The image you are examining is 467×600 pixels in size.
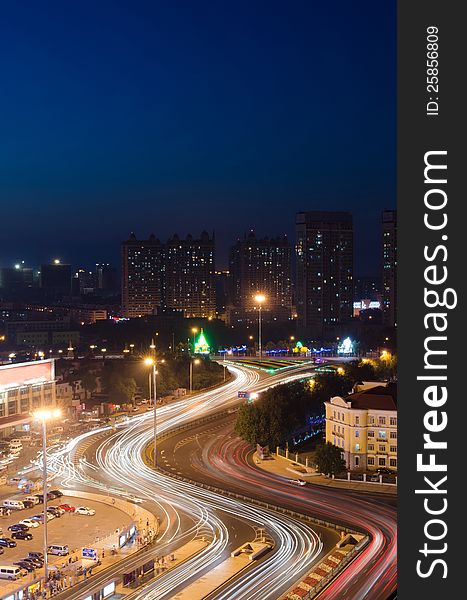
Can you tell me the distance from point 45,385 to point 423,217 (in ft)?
Answer: 42.4

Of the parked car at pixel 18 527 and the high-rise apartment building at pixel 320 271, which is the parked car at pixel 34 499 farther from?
the high-rise apartment building at pixel 320 271

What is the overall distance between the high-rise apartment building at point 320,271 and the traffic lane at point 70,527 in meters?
38.7

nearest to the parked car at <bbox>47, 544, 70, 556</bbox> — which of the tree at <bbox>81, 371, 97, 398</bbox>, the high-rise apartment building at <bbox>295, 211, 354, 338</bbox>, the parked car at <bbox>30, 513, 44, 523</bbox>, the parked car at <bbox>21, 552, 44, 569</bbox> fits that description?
the parked car at <bbox>21, 552, 44, 569</bbox>

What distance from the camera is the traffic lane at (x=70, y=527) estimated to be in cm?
1180

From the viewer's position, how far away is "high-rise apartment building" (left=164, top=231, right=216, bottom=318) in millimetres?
66625

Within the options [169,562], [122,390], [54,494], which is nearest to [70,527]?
[54,494]

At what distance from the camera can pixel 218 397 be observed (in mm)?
25000

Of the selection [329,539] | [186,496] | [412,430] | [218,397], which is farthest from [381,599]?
[218,397]

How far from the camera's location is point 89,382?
25219 millimetres

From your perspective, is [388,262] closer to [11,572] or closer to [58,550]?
[58,550]

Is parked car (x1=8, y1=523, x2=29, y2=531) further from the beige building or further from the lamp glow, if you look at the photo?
the beige building

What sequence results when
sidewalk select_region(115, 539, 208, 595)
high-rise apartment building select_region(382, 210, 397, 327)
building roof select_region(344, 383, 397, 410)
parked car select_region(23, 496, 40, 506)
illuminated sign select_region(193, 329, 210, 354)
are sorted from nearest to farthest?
sidewalk select_region(115, 539, 208, 595) → parked car select_region(23, 496, 40, 506) → building roof select_region(344, 383, 397, 410) → illuminated sign select_region(193, 329, 210, 354) → high-rise apartment building select_region(382, 210, 397, 327)

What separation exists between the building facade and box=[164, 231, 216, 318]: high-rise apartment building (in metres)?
50.5

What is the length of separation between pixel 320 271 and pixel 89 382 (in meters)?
28.9
